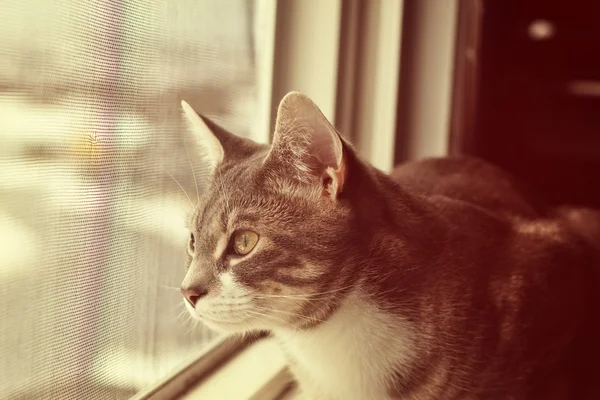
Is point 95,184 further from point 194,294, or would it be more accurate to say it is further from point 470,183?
point 470,183

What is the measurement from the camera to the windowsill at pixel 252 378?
920 millimetres

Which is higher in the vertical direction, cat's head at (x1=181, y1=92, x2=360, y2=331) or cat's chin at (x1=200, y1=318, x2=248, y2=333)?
cat's head at (x1=181, y1=92, x2=360, y2=331)

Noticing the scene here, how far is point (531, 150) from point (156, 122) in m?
2.06

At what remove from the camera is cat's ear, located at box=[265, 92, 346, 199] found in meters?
0.76

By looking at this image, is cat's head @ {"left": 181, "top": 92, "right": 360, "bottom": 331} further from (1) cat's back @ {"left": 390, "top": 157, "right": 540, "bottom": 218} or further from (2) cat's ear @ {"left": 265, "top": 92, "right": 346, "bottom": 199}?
(1) cat's back @ {"left": 390, "top": 157, "right": 540, "bottom": 218}

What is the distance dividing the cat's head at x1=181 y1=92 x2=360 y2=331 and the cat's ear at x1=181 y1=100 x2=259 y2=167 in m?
0.07

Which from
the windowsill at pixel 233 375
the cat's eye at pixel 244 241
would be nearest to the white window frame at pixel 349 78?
the windowsill at pixel 233 375

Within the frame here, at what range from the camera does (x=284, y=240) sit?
817 millimetres

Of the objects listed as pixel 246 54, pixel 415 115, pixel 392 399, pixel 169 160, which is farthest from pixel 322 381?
pixel 415 115

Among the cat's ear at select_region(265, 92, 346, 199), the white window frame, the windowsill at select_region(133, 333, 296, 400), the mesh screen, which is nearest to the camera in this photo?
the mesh screen

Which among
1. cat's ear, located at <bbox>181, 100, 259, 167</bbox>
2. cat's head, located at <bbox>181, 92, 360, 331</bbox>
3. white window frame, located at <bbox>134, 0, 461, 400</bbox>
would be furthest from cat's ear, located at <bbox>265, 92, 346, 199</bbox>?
white window frame, located at <bbox>134, 0, 461, 400</bbox>

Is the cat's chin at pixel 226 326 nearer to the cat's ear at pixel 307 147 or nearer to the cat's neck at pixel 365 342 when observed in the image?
the cat's neck at pixel 365 342

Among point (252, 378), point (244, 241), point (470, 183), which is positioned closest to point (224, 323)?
point (244, 241)

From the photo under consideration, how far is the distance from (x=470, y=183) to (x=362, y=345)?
0.56m
